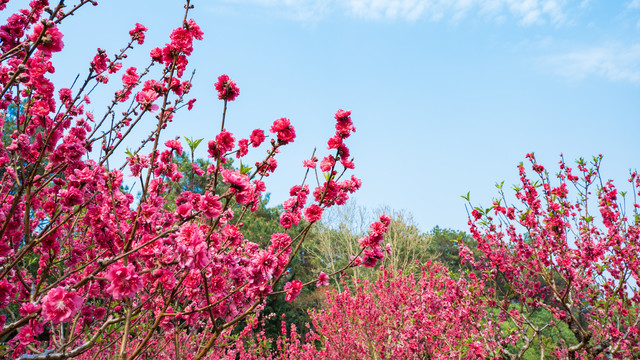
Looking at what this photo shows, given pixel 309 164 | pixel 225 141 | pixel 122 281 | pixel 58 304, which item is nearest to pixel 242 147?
pixel 225 141

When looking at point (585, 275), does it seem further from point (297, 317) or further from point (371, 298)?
point (297, 317)

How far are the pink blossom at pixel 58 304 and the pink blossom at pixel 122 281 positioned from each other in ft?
0.52

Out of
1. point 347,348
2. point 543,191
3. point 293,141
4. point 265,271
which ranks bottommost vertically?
point 347,348

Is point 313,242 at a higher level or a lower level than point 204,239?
higher

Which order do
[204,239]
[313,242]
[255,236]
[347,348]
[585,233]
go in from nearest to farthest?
[204,239] < [585,233] < [347,348] < [255,236] < [313,242]

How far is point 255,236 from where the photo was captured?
18250 millimetres

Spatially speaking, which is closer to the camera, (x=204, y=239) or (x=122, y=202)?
(x=204, y=239)

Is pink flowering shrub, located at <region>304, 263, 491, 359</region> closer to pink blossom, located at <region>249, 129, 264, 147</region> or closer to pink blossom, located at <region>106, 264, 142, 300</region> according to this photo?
pink blossom, located at <region>249, 129, 264, 147</region>

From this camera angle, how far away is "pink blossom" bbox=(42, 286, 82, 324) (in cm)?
178

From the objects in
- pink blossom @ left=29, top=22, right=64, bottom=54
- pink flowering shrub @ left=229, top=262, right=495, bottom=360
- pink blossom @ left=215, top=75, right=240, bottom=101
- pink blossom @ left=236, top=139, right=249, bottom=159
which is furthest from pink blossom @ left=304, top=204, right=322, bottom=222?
pink flowering shrub @ left=229, top=262, right=495, bottom=360

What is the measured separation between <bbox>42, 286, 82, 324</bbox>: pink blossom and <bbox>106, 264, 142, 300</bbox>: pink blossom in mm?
160

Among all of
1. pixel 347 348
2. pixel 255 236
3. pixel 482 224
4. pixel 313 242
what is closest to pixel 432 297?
pixel 482 224

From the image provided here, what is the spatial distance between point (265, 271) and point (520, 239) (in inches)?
194

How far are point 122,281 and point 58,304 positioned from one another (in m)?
0.28
